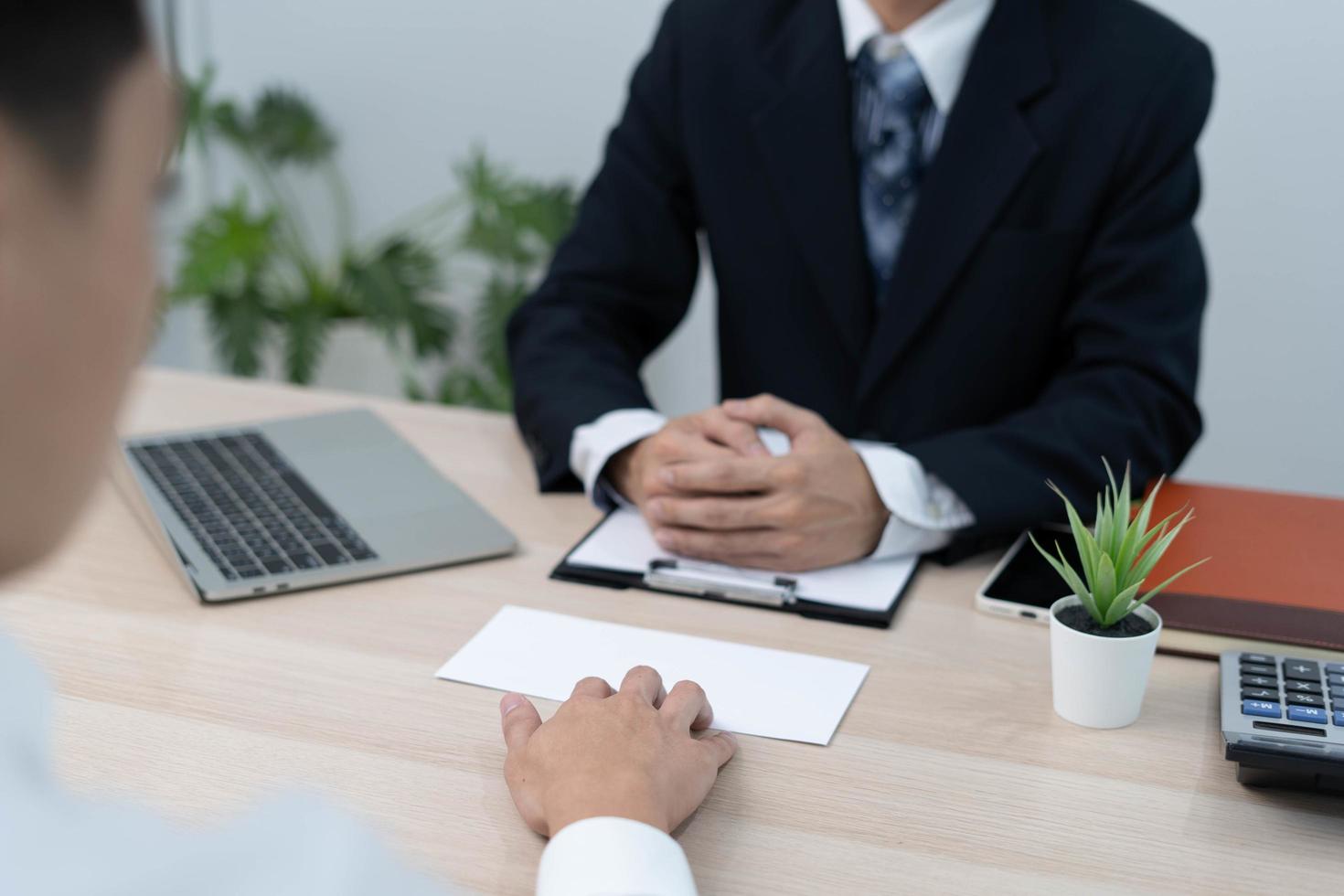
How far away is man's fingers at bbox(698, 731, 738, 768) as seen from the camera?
913 mm

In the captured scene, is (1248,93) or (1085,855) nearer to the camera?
(1085,855)

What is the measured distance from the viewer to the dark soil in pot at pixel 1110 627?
99cm

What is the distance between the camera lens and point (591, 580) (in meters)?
1.24

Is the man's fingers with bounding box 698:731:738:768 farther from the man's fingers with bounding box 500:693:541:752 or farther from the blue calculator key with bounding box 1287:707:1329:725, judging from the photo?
the blue calculator key with bounding box 1287:707:1329:725

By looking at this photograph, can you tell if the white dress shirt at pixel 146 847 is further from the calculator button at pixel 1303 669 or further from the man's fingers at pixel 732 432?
the man's fingers at pixel 732 432

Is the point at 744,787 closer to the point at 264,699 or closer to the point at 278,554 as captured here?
the point at 264,699

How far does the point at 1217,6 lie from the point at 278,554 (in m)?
2.22

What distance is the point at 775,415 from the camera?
136cm

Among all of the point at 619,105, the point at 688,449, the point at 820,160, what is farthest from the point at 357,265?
the point at 688,449

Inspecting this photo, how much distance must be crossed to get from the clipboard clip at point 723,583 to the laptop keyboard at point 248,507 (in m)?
0.27

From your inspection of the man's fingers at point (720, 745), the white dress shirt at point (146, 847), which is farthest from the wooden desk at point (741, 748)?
the white dress shirt at point (146, 847)

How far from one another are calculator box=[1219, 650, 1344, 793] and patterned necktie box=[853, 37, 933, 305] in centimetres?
81

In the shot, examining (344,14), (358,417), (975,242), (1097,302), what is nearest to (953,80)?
(975,242)

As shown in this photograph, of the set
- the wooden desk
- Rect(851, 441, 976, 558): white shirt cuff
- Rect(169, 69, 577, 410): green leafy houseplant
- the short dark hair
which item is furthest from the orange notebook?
Rect(169, 69, 577, 410): green leafy houseplant
